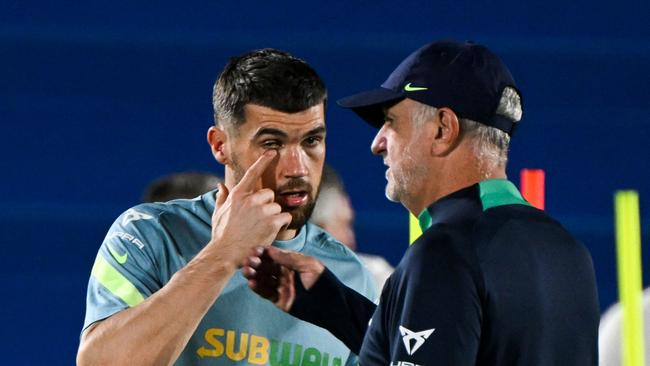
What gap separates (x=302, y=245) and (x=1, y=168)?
7.48 feet

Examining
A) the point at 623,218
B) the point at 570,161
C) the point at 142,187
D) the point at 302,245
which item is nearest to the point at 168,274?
the point at 302,245

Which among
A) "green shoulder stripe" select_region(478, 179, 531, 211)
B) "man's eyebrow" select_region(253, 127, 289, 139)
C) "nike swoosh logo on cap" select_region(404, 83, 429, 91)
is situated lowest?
"green shoulder stripe" select_region(478, 179, 531, 211)

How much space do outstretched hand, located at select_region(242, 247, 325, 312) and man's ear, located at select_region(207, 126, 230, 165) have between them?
0.19 meters

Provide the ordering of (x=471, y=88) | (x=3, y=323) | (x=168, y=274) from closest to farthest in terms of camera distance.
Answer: (x=471, y=88)
(x=168, y=274)
(x=3, y=323)

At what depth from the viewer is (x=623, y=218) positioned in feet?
5.86

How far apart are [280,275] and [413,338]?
47 centimetres

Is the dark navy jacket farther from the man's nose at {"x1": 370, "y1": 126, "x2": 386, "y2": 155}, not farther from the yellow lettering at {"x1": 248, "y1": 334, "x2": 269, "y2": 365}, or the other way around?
the yellow lettering at {"x1": 248, "y1": 334, "x2": 269, "y2": 365}

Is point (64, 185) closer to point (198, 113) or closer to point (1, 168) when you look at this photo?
point (1, 168)

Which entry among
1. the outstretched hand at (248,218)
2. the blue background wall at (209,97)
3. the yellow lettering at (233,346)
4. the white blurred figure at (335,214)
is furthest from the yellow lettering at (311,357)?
the blue background wall at (209,97)

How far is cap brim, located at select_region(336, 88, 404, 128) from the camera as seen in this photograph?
1772mm

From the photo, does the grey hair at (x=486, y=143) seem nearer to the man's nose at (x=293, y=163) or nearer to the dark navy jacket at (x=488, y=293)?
the dark navy jacket at (x=488, y=293)

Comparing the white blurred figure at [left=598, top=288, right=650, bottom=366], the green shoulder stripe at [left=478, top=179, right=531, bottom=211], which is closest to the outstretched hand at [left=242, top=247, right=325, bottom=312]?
the green shoulder stripe at [left=478, top=179, right=531, bottom=211]

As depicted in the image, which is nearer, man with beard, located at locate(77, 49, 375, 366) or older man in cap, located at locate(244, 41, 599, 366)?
older man in cap, located at locate(244, 41, 599, 366)

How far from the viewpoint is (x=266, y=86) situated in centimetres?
200
